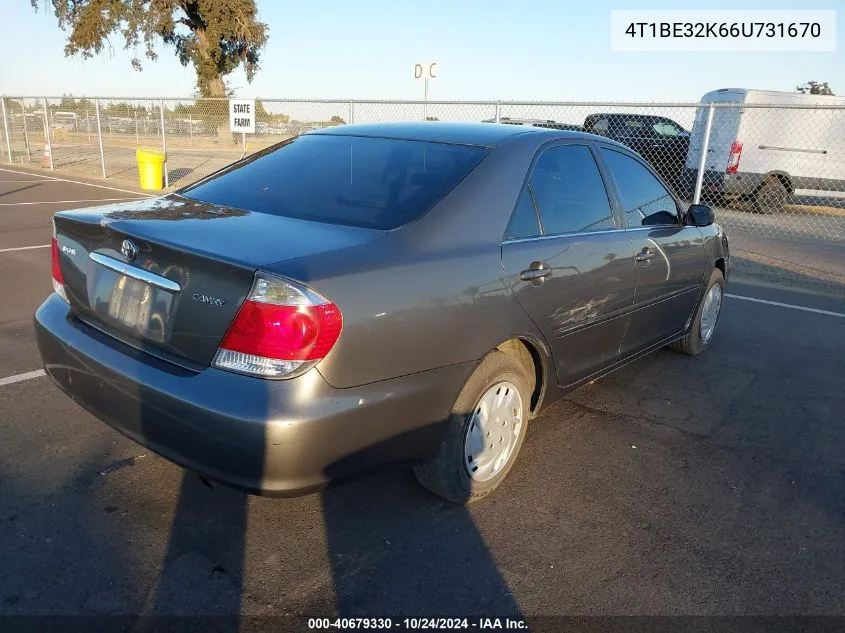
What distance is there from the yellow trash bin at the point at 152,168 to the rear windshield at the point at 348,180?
13005mm

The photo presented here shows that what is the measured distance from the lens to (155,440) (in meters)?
2.42

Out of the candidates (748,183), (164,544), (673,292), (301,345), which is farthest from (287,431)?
(748,183)

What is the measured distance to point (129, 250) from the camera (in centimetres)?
248

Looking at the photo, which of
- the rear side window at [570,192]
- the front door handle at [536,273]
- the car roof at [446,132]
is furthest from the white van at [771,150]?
the front door handle at [536,273]

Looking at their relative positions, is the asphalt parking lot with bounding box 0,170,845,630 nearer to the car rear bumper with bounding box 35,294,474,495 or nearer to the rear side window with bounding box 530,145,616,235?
the car rear bumper with bounding box 35,294,474,495

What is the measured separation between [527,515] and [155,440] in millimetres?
1589

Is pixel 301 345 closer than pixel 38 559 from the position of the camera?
Yes

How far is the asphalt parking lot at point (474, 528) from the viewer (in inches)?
94.0

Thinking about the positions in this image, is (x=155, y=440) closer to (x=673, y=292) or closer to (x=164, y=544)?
(x=164, y=544)

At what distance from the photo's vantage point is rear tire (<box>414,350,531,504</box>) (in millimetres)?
2791

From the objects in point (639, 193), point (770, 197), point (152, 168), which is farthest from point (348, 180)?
point (770, 197)

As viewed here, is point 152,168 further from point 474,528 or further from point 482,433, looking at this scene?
point 474,528

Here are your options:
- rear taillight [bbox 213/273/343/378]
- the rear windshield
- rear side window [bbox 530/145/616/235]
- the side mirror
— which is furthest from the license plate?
the side mirror

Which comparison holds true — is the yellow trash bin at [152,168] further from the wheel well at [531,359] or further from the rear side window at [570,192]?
the wheel well at [531,359]
